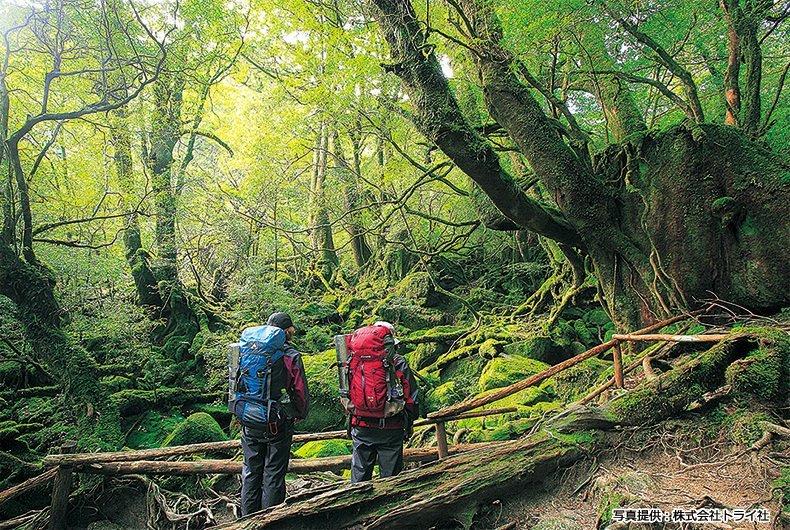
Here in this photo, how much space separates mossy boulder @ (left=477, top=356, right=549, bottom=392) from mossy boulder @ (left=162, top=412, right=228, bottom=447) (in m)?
5.17

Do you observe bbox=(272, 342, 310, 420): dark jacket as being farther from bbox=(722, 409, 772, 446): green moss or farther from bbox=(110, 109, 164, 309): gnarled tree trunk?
bbox=(110, 109, 164, 309): gnarled tree trunk

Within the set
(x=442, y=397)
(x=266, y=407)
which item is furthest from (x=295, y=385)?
(x=442, y=397)

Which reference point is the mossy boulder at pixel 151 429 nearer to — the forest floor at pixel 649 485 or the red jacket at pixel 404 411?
the red jacket at pixel 404 411

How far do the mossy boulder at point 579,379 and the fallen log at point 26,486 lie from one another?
25.6 ft

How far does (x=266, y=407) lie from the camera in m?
4.52

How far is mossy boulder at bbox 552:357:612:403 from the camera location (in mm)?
7549

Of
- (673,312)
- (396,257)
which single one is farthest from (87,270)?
(673,312)

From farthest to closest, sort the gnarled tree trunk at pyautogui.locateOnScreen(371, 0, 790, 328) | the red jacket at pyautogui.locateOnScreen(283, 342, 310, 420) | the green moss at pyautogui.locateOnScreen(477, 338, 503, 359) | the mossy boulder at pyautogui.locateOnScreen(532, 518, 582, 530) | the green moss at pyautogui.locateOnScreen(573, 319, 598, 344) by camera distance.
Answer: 1. the green moss at pyautogui.locateOnScreen(573, 319, 598, 344)
2. the green moss at pyautogui.locateOnScreen(477, 338, 503, 359)
3. the gnarled tree trunk at pyautogui.locateOnScreen(371, 0, 790, 328)
4. the red jacket at pyautogui.locateOnScreen(283, 342, 310, 420)
5. the mossy boulder at pyautogui.locateOnScreen(532, 518, 582, 530)

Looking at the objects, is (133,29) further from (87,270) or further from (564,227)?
(564,227)

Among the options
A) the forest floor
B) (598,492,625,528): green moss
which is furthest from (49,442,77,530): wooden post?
(598,492,625,528): green moss

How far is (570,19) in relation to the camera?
23.4ft

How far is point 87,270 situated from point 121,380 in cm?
258

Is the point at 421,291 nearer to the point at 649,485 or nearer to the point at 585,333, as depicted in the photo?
the point at 585,333

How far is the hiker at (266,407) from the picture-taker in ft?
14.9
